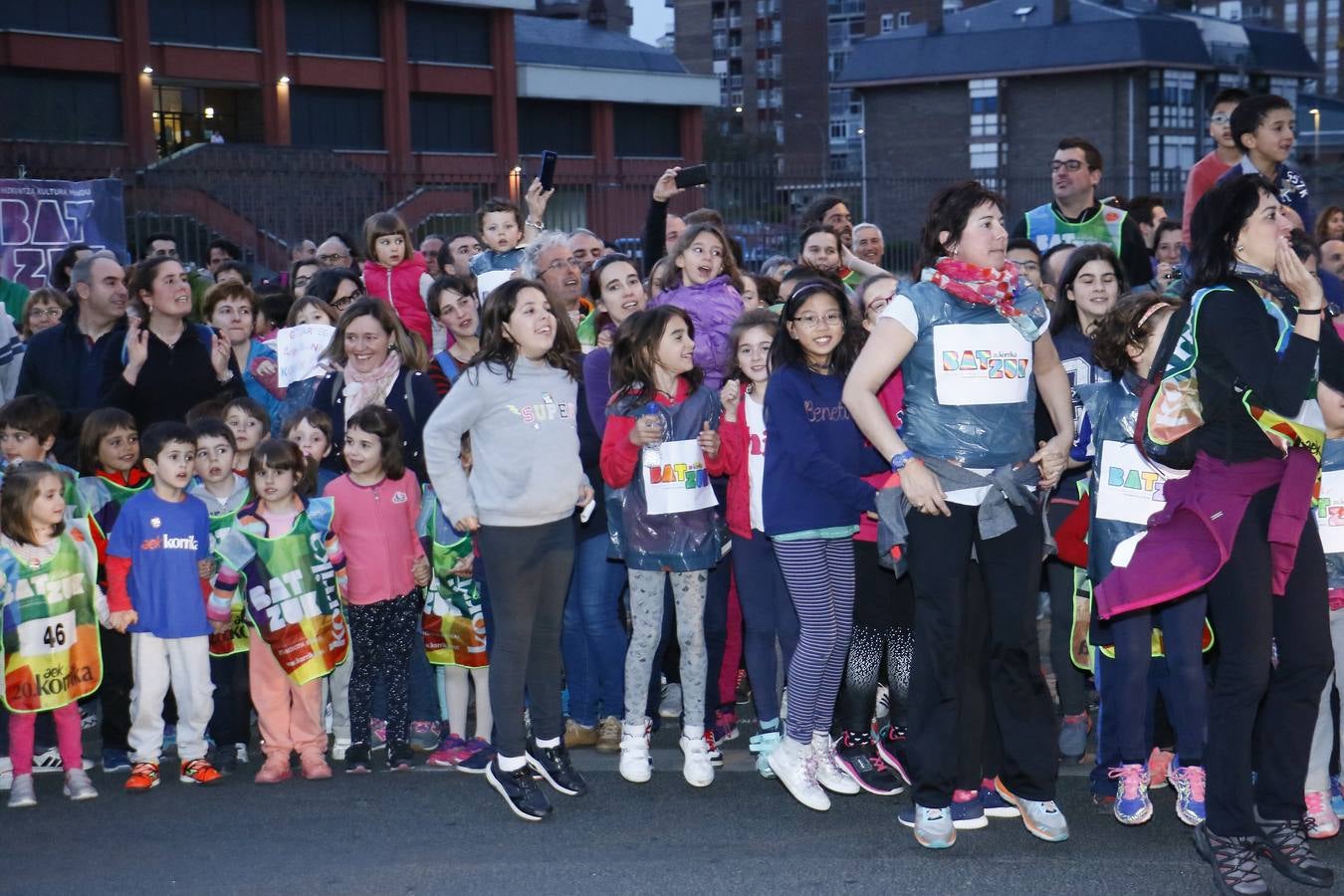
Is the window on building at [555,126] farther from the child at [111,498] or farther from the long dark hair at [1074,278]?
the long dark hair at [1074,278]

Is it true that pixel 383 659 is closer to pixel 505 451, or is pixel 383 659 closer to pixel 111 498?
pixel 505 451

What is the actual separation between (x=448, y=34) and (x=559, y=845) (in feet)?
154

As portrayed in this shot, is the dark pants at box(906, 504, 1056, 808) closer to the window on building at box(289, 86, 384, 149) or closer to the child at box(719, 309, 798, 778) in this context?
the child at box(719, 309, 798, 778)

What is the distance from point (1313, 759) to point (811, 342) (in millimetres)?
2294

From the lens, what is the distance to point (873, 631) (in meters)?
6.01

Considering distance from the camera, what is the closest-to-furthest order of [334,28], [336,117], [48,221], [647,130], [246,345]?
1. [246,345]
2. [48,221]
3. [334,28]
4. [336,117]
5. [647,130]

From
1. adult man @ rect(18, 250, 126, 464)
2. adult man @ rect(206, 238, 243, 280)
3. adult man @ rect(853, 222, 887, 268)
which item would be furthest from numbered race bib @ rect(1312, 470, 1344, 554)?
adult man @ rect(206, 238, 243, 280)

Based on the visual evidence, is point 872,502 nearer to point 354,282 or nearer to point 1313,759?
point 1313,759

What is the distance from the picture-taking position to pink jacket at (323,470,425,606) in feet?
21.1

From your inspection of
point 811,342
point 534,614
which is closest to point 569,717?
point 534,614

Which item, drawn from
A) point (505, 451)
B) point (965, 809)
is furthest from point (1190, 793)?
point (505, 451)

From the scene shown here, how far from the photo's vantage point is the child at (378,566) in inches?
253

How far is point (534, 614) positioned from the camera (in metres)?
5.96

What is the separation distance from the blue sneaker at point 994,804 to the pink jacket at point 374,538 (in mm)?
2578
